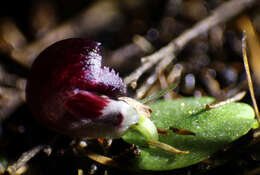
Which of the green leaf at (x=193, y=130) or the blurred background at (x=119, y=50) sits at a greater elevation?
the blurred background at (x=119, y=50)

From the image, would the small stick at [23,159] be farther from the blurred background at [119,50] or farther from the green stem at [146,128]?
the green stem at [146,128]

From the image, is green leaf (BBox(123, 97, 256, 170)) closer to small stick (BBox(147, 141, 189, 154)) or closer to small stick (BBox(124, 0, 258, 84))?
small stick (BBox(147, 141, 189, 154))

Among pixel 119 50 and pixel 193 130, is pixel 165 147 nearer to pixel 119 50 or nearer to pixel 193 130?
pixel 193 130

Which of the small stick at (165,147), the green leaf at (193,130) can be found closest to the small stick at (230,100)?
the green leaf at (193,130)

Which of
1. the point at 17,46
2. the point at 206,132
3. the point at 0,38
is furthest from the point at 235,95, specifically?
the point at 0,38

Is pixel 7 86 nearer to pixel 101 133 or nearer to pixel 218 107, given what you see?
pixel 101 133
